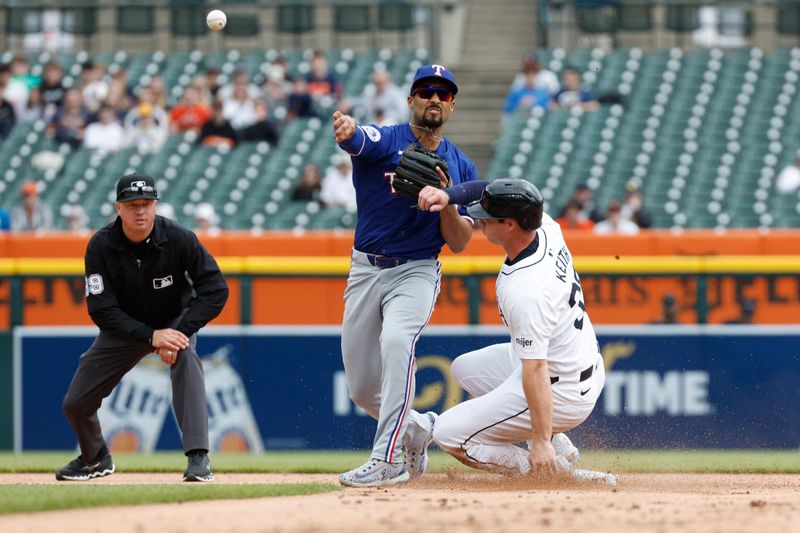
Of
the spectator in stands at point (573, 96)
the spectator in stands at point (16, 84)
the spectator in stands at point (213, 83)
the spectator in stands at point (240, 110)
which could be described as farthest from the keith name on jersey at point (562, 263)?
the spectator in stands at point (16, 84)

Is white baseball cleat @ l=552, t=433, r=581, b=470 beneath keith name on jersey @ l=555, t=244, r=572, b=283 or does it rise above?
beneath

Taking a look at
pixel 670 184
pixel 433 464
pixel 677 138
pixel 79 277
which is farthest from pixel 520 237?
pixel 677 138

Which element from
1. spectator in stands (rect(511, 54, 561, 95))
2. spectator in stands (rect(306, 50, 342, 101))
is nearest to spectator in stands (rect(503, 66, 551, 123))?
spectator in stands (rect(511, 54, 561, 95))

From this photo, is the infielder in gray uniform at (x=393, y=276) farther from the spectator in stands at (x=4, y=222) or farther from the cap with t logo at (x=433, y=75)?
the spectator in stands at (x=4, y=222)

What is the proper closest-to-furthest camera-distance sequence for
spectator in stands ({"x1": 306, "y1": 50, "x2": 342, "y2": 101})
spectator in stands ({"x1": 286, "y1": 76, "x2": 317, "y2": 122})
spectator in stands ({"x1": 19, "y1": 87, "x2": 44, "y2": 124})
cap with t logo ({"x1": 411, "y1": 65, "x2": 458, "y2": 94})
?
cap with t logo ({"x1": 411, "y1": 65, "x2": 458, "y2": 94})
spectator in stands ({"x1": 286, "y1": 76, "x2": 317, "y2": 122})
spectator in stands ({"x1": 306, "y1": 50, "x2": 342, "y2": 101})
spectator in stands ({"x1": 19, "y1": 87, "x2": 44, "y2": 124})

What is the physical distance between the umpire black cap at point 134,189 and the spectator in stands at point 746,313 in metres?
4.81

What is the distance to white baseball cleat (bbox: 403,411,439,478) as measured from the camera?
665 cm

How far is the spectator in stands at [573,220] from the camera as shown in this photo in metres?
12.1

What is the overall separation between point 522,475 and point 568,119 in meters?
9.26

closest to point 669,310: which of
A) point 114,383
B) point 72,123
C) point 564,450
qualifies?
point 564,450

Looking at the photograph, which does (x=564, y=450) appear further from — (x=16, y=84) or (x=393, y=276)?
(x=16, y=84)

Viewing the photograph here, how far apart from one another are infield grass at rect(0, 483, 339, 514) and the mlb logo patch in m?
0.95

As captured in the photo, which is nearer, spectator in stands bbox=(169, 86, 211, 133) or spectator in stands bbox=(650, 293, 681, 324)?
spectator in stands bbox=(650, 293, 681, 324)

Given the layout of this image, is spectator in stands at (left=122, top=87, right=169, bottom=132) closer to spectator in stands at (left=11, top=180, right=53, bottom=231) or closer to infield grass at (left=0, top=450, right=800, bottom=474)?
spectator in stands at (left=11, top=180, right=53, bottom=231)
